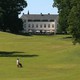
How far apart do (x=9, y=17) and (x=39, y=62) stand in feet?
299

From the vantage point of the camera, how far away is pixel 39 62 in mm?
55719

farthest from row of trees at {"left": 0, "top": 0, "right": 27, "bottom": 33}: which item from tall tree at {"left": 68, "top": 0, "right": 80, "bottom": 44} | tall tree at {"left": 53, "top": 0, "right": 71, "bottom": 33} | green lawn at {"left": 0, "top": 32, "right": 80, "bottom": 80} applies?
tall tree at {"left": 68, "top": 0, "right": 80, "bottom": 44}

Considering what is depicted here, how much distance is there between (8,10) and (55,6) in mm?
31107

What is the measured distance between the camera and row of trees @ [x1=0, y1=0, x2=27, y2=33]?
5704 inches

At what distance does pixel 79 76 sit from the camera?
113ft

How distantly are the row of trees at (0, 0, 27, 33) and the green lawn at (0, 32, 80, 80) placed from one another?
32.2 meters

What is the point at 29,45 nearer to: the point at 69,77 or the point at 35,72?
the point at 35,72

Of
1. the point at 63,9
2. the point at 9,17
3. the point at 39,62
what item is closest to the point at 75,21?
the point at 39,62

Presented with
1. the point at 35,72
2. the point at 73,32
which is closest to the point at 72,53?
the point at 73,32

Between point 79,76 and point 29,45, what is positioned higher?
point 79,76

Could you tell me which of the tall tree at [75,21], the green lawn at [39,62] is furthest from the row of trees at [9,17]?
the tall tree at [75,21]

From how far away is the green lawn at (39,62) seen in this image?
38.2 m

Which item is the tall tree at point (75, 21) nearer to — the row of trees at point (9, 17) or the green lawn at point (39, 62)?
the green lawn at point (39, 62)

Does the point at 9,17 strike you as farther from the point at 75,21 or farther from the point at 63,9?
the point at 75,21
